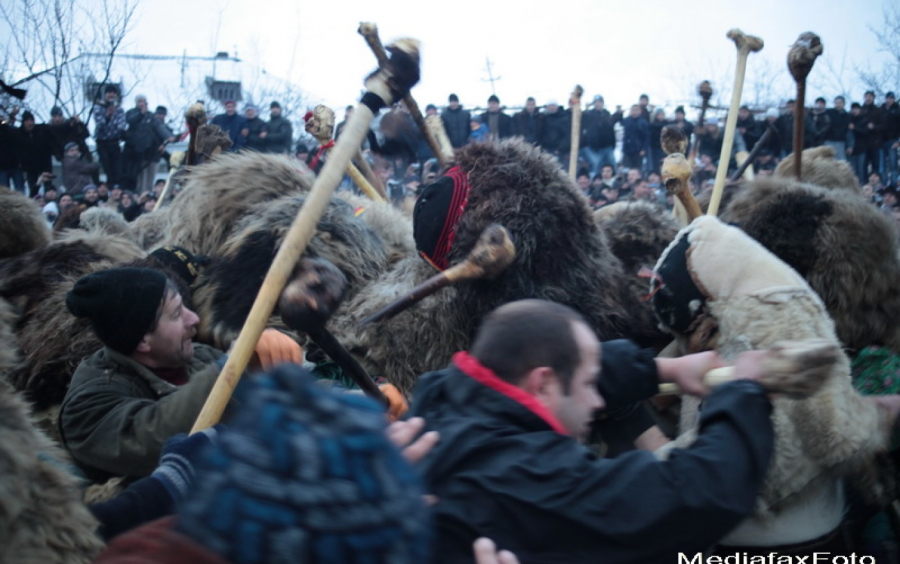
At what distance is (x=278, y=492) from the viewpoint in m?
1.13

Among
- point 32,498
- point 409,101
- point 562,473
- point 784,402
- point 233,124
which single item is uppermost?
point 233,124

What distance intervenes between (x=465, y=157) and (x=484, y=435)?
5.93 ft

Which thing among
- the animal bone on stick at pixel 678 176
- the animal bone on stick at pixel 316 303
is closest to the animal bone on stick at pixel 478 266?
the animal bone on stick at pixel 316 303

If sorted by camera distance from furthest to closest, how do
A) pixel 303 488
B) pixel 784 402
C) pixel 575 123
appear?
pixel 575 123, pixel 784 402, pixel 303 488

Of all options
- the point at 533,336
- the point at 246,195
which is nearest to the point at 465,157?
the point at 246,195

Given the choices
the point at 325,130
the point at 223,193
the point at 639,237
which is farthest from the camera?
the point at 325,130

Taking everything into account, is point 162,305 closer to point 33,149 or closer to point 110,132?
point 33,149

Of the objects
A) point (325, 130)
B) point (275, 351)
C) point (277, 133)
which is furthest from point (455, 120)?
point (275, 351)

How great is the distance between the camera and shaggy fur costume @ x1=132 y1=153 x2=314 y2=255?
3.90 metres

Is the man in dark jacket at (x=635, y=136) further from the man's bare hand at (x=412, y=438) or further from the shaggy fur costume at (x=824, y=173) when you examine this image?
the man's bare hand at (x=412, y=438)

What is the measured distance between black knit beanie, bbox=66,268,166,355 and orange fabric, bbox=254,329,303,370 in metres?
0.49

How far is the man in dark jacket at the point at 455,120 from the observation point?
40.0ft

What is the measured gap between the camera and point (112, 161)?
1304cm

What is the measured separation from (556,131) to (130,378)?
428 inches
